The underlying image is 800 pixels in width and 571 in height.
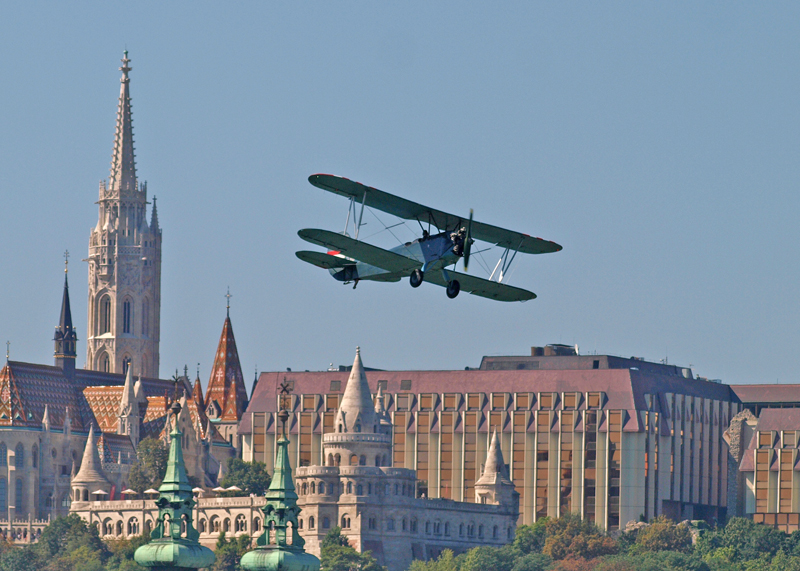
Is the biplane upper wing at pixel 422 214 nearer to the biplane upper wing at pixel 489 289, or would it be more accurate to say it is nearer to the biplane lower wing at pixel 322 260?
the biplane upper wing at pixel 489 289

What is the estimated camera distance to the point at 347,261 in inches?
5027

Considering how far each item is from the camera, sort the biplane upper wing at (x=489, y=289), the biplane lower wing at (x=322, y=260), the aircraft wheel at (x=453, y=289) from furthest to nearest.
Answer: the biplane upper wing at (x=489, y=289)
the biplane lower wing at (x=322, y=260)
the aircraft wheel at (x=453, y=289)

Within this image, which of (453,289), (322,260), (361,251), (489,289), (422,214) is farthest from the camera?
(489,289)

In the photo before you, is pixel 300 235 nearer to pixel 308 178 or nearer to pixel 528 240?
pixel 308 178

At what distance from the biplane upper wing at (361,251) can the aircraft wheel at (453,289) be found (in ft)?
18.6

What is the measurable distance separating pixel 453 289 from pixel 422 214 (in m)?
12.7

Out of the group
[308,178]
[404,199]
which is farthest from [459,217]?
[308,178]

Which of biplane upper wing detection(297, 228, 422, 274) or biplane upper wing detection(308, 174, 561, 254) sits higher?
biplane upper wing detection(308, 174, 561, 254)

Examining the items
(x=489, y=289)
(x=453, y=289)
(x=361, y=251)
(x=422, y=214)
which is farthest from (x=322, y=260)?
(x=453, y=289)

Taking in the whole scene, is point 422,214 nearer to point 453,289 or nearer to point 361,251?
point 361,251

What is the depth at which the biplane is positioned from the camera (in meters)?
121

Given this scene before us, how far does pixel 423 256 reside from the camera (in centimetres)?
12244

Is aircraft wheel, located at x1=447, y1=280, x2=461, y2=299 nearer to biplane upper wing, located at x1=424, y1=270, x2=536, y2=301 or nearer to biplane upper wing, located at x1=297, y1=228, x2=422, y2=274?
biplane upper wing, located at x1=297, y1=228, x2=422, y2=274

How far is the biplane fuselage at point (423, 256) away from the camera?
12144 centimetres
